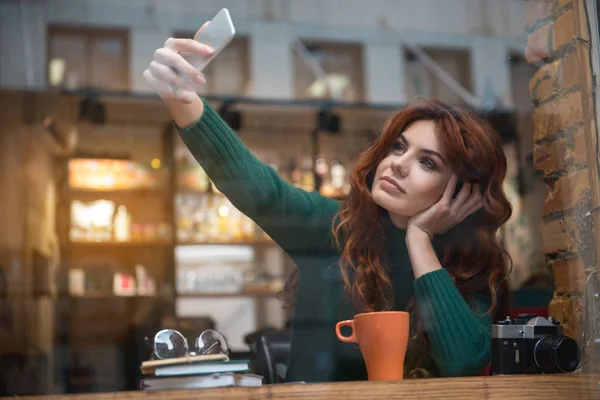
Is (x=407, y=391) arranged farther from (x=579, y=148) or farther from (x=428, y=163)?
(x=579, y=148)

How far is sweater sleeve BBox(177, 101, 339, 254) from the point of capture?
1.39m

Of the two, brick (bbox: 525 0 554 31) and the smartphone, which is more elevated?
brick (bbox: 525 0 554 31)

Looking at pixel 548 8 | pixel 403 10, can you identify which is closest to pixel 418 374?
pixel 548 8

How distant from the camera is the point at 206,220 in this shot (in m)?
3.99

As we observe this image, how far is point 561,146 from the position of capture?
153 centimetres

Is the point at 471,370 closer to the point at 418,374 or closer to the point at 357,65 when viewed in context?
the point at 418,374

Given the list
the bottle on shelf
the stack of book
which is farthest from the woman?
the bottle on shelf

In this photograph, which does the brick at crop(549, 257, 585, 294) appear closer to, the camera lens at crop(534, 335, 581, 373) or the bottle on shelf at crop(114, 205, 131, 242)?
the camera lens at crop(534, 335, 581, 373)

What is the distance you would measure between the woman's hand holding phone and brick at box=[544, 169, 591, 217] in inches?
28.9

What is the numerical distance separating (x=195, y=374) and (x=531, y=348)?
1.97 ft

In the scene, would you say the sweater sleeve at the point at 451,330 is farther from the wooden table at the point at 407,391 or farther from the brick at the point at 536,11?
the brick at the point at 536,11

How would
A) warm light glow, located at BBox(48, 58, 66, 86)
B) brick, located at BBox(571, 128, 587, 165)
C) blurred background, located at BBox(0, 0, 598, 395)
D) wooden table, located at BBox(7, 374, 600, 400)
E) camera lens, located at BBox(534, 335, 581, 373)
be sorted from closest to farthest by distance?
1. wooden table, located at BBox(7, 374, 600, 400)
2. camera lens, located at BBox(534, 335, 581, 373)
3. brick, located at BBox(571, 128, 587, 165)
4. blurred background, located at BBox(0, 0, 598, 395)
5. warm light glow, located at BBox(48, 58, 66, 86)

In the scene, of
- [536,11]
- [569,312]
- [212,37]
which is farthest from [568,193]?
[212,37]

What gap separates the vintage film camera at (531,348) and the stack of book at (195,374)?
0.47 metres
